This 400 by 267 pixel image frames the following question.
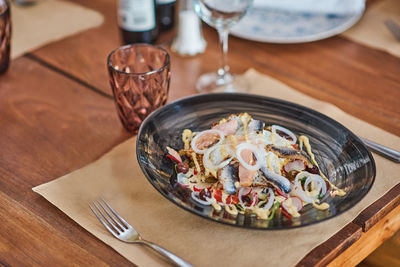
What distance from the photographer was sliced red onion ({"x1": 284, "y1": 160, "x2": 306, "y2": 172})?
979mm

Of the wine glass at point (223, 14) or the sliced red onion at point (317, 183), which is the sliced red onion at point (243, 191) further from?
the wine glass at point (223, 14)

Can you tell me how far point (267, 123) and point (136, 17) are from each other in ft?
1.77

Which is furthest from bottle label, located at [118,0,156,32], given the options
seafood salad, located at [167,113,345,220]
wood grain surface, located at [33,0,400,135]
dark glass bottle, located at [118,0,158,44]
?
seafood salad, located at [167,113,345,220]

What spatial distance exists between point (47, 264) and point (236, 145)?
15.8 inches

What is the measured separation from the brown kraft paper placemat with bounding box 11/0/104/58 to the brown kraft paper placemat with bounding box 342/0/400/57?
2.73 feet

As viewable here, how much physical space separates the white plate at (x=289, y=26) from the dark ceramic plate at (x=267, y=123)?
442mm

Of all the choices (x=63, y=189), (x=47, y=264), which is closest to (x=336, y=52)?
(x=63, y=189)

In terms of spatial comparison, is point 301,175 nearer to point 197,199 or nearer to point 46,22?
point 197,199

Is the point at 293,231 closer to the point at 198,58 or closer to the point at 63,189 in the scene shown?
the point at 63,189

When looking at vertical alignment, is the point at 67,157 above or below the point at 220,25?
below

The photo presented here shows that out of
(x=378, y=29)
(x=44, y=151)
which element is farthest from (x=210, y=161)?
(x=378, y=29)

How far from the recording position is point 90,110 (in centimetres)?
129

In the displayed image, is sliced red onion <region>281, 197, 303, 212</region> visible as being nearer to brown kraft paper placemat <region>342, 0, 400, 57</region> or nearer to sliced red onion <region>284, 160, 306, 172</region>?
sliced red onion <region>284, 160, 306, 172</region>

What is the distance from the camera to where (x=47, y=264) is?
880 millimetres
